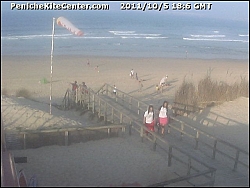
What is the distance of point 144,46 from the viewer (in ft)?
143

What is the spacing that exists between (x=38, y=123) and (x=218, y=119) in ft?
18.1

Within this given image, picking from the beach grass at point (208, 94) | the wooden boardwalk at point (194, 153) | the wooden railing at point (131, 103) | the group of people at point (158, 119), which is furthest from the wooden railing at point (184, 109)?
the group of people at point (158, 119)

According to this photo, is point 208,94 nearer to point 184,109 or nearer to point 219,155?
point 184,109

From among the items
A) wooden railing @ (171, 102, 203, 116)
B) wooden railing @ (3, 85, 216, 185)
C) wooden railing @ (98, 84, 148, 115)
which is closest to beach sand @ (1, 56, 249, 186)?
wooden railing @ (3, 85, 216, 185)

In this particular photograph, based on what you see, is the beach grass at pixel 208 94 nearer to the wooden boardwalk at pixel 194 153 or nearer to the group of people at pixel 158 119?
the wooden boardwalk at pixel 194 153

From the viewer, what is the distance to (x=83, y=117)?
483 inches

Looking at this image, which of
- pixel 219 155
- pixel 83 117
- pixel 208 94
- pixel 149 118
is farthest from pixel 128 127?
pixel 208 94

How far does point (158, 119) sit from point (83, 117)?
11.0ft

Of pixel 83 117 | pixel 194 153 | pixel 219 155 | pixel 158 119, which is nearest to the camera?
pixel 219 155

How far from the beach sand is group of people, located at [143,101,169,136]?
2.39 feet

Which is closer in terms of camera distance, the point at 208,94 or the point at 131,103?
the point at 208,94

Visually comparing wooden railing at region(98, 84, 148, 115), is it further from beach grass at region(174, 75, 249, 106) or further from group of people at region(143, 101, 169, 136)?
beach grass at region(174, 75, 249, 106)

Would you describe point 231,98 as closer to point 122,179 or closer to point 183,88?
point 183,88

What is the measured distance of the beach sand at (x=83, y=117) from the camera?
7.14m
